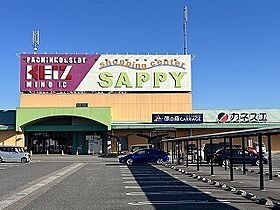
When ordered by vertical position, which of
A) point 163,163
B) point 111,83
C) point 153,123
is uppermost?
point 111,83

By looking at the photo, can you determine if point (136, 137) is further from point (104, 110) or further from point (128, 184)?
point (128, 184)

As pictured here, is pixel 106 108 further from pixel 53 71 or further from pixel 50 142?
pixel 53 71

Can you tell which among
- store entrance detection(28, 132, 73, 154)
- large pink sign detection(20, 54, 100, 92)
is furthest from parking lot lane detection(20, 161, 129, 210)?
large pink sign detection(20, 54, 100, 92)

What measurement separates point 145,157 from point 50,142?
24439mm

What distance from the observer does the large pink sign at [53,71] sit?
5716 cm

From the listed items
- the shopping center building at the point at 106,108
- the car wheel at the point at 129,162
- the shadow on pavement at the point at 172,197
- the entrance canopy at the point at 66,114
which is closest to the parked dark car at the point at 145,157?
the car wheel at the point at 129,162

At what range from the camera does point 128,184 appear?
17406 millimetres

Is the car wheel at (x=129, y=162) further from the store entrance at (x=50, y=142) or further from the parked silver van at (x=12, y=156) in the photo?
the store entrance at (x=50, y=142)

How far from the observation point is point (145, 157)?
34.2 meters

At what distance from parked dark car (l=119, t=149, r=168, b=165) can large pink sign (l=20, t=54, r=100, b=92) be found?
24.9 metres

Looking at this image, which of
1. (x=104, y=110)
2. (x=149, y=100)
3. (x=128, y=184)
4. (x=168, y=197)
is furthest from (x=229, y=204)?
(x=149, y=100)

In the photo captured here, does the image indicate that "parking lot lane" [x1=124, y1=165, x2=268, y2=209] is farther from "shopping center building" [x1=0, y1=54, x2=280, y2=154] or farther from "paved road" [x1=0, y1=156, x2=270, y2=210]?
"shopping center building" [x1=0, y1=54, x2=280, y2=154]

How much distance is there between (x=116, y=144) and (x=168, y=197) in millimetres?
41573

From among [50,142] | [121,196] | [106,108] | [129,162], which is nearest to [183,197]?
[121,196]
